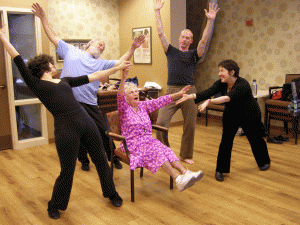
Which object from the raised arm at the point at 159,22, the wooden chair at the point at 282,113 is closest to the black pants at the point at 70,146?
the raised arm at the point at 159,22

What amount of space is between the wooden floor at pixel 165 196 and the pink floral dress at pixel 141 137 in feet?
1.38

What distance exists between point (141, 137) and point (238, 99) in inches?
45.6

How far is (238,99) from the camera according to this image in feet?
11.4

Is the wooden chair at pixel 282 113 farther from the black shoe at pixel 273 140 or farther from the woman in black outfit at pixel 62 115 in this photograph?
the woman in black outfit at pixel 62 115

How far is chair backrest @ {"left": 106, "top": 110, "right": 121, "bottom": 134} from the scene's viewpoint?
334 cm

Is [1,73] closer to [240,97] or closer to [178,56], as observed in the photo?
[178,56]

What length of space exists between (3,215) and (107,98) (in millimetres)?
2895

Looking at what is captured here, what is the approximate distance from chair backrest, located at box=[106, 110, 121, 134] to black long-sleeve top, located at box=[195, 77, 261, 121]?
35.3 inches

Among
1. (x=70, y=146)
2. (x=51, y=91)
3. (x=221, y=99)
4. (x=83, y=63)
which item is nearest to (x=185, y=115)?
(x=221, y=99)

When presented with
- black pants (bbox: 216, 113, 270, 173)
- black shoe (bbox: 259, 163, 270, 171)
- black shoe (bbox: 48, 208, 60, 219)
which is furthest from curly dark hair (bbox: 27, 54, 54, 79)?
black shoe (bbox: 259, 163, 270, 171)

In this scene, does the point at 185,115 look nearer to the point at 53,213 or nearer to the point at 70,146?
the point at 70,146

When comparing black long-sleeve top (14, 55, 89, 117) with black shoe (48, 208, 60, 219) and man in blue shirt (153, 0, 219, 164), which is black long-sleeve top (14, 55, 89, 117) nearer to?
black shoe (48, 208, 60, 219)

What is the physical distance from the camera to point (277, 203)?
3.00 metres

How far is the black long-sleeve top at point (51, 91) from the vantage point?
2486 millimetres
